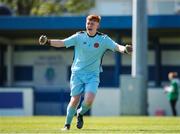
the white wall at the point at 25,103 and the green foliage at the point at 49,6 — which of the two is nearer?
the white wall at the point at 25,103

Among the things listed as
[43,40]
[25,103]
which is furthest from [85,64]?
[25,103]

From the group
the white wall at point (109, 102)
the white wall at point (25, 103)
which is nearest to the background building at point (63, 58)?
the white wall at point (109, 102)

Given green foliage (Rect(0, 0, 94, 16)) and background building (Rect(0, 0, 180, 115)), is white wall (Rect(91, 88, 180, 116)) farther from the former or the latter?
green foliage (Rect(0, 0, 94, 16))

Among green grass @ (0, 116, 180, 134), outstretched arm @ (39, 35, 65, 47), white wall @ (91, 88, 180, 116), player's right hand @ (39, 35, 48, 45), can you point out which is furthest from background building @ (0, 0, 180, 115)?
player's right hand @ (39, 35, 48, 45)

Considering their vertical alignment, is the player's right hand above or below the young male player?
above

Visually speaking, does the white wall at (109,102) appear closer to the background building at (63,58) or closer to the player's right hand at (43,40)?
the background building at (63,58)

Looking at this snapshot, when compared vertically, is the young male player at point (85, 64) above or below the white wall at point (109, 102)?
above

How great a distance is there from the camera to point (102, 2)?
52.6 meters

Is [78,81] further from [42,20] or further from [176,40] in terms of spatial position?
[176,40]

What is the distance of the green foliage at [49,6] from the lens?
49.0 meters

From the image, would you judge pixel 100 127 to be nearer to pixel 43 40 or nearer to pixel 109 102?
pixel 43 40

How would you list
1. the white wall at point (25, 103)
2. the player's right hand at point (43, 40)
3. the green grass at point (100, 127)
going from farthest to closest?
the white wall at point (25, 103)
the green grass at point (100, 127)
the player's right hand at point (43, 40)

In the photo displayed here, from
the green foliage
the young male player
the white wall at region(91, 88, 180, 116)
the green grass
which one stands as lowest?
the white wall at region(91, 88, 180, 116)

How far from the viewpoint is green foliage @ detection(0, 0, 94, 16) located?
4900 cm
